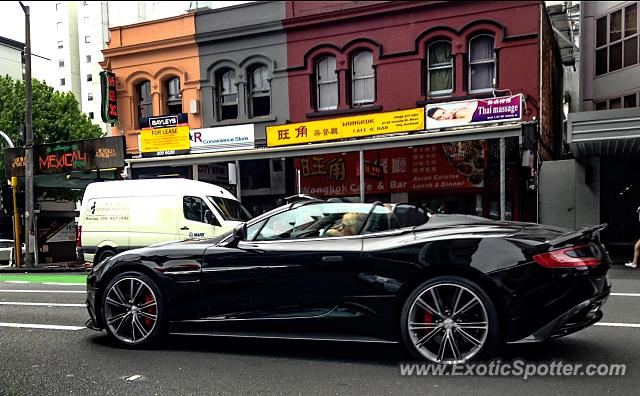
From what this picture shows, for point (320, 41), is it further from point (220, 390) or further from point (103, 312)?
point (220, 390)

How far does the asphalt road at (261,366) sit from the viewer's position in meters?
3.97

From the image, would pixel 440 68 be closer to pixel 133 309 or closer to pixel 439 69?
pixel 439 69

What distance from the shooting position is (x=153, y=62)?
19.9m

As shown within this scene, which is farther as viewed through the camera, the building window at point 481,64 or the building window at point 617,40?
the building window at point 617,40

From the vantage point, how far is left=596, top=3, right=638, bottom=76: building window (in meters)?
18.0

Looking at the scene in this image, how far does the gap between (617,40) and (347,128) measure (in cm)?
1087

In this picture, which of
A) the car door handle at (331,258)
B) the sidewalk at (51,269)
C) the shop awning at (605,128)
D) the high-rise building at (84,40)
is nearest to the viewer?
the car door handle at (331,258)

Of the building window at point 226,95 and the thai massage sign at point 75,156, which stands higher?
the building window at point 226,95

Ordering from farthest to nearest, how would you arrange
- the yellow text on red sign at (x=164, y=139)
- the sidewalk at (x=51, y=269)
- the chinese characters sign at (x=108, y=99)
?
1. the chinese characters sign at (x=108, y=99)
2. the yellow text on red sign at (x=164, y=139)
3. the sidewalk at (x=51, y=269)

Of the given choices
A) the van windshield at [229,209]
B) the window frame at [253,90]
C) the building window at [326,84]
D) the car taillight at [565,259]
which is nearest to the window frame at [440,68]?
the building window at [326,84]

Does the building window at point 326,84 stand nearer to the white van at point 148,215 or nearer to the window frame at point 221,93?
the window frame at point 221,93

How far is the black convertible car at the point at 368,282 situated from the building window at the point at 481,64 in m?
12.3

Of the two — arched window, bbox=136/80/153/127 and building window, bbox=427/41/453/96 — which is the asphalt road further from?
arched window, bbox=136/80/153/127

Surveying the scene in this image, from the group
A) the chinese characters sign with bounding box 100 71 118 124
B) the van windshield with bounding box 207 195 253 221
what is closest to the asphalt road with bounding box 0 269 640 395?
the van windshield with bounding box 207 195 253 221
